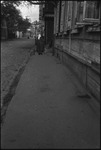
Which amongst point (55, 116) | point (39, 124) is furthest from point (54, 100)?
point (39, 124)

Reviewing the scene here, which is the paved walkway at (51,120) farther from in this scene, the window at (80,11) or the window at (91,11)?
the window at (80,11)

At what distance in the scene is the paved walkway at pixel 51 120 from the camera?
3533mm

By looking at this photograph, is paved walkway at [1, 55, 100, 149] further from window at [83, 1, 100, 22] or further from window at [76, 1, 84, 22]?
window at [76, 1, 84, 22]

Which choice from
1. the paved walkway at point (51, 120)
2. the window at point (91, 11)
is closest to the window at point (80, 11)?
the window at point (91, 11)

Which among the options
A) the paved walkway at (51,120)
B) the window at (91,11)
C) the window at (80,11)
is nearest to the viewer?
the paved walkway at (51,120)

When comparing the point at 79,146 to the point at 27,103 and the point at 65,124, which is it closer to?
the point at 65,124

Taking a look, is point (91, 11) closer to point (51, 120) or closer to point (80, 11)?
point (80, 11)

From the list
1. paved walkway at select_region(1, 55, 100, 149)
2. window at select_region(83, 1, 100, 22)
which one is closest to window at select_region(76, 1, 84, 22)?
window at select_region(83, 1, 100, 22)

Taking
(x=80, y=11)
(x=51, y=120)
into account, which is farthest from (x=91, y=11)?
(x=51, y=120)

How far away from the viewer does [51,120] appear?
4.34 meters

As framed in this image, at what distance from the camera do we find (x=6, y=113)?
4.83 m

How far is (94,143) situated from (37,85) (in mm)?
4074

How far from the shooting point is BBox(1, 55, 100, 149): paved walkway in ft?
11.6

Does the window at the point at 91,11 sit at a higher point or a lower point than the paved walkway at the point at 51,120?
higher
